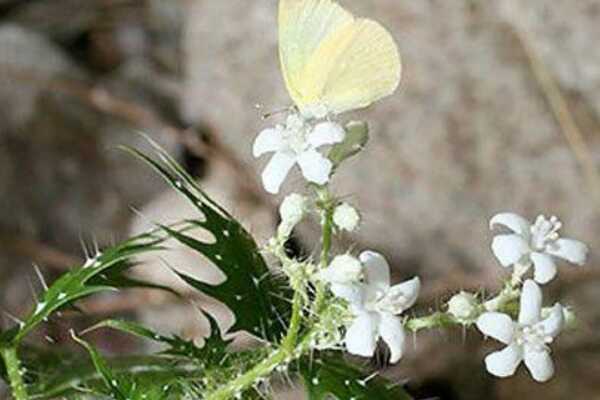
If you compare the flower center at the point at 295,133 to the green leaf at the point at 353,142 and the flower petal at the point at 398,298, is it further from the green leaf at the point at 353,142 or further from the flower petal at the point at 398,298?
the flower petal at the point at 398,298

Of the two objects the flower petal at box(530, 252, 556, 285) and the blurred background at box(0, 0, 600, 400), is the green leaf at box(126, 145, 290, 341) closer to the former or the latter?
the flower petal at box(530, 252, 556, 285)

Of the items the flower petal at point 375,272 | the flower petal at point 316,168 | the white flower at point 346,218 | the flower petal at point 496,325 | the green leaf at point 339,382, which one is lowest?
the green leaf at point 339,382

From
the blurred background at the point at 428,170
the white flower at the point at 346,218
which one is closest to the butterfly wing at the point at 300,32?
the white flower at the point at 346,218

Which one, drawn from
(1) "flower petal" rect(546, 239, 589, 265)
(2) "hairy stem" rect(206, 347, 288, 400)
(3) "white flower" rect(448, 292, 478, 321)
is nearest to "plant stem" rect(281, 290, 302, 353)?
(2) "hairy stem" rect(206, 347, 288, 400)

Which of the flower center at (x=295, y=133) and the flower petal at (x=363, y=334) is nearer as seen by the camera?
the flower petal at (x=363, y=334)

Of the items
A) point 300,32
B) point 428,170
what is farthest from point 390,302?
point 428,170

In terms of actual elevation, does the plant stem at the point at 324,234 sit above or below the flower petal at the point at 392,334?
above

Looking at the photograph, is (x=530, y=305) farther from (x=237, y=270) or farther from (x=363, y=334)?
(x=237, y=270)
